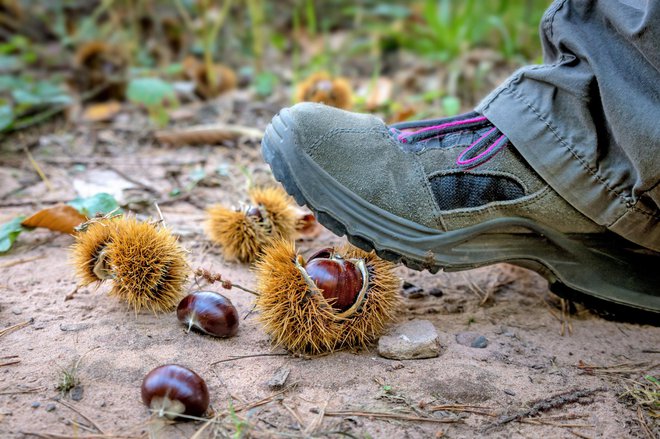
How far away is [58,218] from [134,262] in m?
0.57

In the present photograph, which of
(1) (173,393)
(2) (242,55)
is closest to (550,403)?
(1) (173,393)

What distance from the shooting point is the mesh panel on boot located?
1.62 meters

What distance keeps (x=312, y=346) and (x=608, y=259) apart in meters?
0.91

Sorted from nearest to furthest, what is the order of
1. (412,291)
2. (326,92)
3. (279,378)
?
(279,378) → (412,291) → (326,92)

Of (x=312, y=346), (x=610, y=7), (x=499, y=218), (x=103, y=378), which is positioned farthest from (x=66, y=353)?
(x=610, y=7)

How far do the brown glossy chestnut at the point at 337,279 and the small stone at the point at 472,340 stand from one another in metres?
0.33

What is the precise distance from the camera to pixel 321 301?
1387mm

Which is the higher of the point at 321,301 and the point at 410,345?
the point at 321,301

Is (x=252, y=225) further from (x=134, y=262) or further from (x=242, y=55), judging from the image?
(x=242, y=55)

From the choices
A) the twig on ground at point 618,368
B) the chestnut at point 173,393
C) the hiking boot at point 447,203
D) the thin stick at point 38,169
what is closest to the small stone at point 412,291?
the hiking boot at point 447,203

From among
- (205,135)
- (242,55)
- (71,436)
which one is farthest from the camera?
(242,55)

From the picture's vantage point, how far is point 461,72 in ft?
12.4

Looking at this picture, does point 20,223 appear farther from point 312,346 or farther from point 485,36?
point 485,36

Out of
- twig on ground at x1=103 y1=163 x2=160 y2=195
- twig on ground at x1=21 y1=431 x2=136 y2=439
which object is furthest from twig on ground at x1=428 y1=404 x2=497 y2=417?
twig on ground at x1=103 y1=163 x2=160 y2=195
